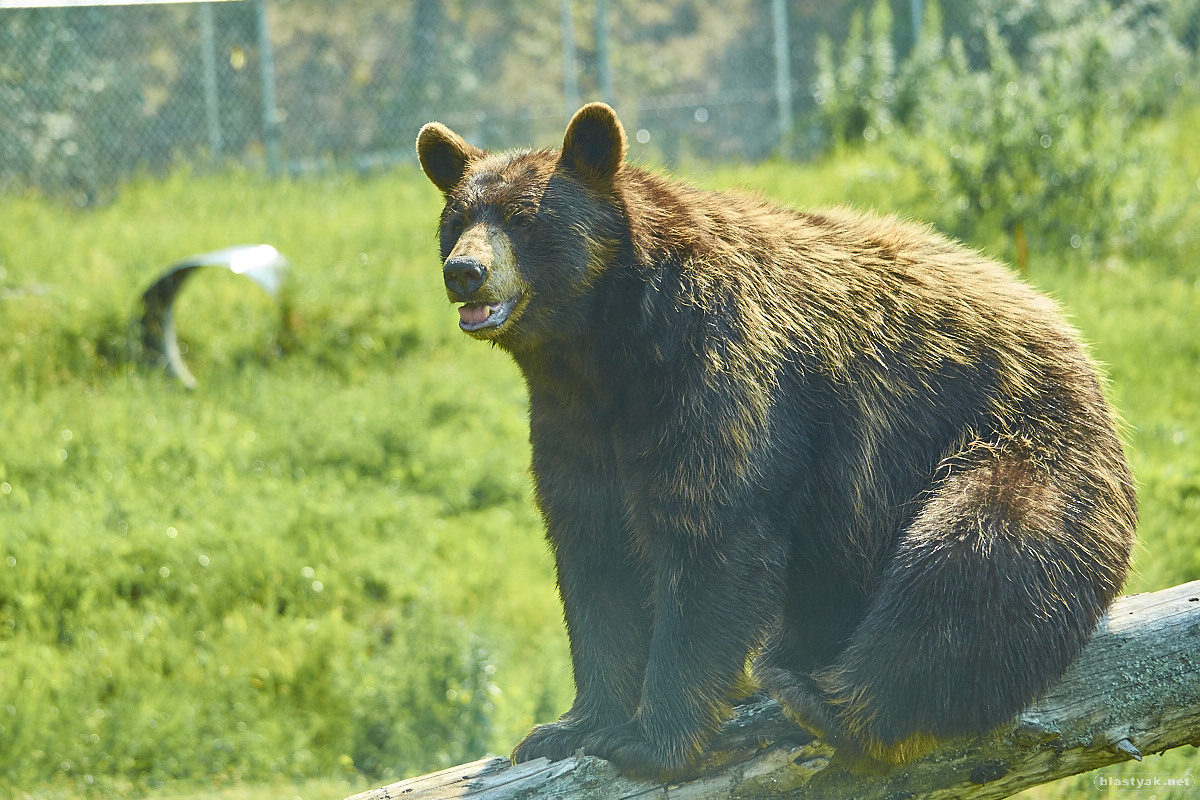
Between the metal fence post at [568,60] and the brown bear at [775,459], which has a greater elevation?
the metal fence post at [568,60]

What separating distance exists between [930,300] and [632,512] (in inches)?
52.7

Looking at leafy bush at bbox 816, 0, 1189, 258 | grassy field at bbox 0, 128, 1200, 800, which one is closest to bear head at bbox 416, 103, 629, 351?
grassy field at bbox 0, 128, 1200, 800

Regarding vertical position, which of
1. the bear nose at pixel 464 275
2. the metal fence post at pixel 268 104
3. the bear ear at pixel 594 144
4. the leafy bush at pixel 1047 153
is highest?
the metal fence post at pixel 268 104

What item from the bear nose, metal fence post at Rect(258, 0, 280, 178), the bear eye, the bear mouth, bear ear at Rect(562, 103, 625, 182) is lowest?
the bear mouth

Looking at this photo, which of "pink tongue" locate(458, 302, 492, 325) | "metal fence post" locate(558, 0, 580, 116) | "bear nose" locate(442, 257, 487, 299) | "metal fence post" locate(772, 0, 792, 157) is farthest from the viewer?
"metal fence post" locate(772, 0, 792, 157)

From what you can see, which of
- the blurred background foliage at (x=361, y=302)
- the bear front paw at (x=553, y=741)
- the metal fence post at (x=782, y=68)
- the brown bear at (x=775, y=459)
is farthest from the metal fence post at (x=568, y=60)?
the bear front paw at (x=553, y=741)

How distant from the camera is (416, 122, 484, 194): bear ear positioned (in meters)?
4.37

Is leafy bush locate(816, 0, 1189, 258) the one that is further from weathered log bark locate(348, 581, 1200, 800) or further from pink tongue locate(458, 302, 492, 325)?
pink tongue locate(458, 302, 492, 325)

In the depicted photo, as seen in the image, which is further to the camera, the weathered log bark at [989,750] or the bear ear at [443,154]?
the bear ear at [443,154]

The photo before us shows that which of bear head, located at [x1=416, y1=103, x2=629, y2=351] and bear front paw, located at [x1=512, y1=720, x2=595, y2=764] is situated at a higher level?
bear head, located at [x1=416, y1=103, x2=629, y2=351]

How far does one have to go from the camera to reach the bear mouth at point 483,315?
12.6 ft

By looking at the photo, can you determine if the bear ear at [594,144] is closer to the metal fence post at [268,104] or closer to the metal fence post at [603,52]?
the metal fence post at [268,104]

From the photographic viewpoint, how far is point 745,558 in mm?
3828

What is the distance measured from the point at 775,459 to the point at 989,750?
46.8 inches
